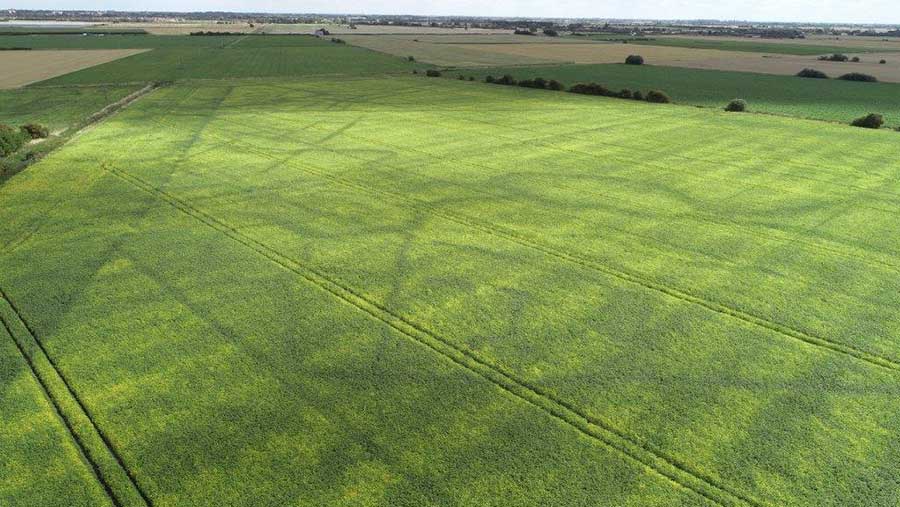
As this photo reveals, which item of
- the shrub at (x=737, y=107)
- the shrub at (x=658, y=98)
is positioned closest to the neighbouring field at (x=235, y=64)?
the shrub at (x=658, y=98)

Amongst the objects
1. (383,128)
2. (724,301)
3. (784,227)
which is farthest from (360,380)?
(383,128)

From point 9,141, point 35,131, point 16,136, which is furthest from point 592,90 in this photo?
point 9,141

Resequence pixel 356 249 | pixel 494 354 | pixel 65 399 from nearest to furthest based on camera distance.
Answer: pixel 65 399 < pixel 494 354 < pixel 356 249

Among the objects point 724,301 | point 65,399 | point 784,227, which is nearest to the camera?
point 65,399

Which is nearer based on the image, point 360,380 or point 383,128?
point 360,380

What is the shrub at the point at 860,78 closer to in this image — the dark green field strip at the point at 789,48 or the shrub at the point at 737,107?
the shrub at the point at 737,107

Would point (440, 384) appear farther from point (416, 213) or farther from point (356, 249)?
point (416, 213)
